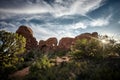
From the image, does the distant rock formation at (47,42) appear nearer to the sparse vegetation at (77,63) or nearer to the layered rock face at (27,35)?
the layered rock face at (27,35)

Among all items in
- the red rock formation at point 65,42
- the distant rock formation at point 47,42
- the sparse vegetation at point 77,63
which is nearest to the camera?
the sparse vegetation at point 77,63

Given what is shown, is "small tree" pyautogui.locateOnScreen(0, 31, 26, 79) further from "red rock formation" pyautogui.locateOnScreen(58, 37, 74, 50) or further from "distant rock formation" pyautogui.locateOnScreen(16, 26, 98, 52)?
"red rock formation" pyautogui.locateOnScreen(58, 37, 74, 50)

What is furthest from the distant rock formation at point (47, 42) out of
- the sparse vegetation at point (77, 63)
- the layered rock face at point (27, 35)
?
the sparse vegetation at point (77, 63)

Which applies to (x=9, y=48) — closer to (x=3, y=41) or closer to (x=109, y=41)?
(x=3, y=41)

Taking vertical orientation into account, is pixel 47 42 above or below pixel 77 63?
above

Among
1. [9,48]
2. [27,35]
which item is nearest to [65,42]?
[27,35]

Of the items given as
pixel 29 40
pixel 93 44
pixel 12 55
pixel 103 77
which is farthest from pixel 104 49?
pixel 29 40

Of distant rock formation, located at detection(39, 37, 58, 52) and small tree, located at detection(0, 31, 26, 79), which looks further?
distant rock formation, located at detection(39, 37, 58, 52)

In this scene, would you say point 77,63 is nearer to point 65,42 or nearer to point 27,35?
point 27,35

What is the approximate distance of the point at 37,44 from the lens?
59281 millimetres

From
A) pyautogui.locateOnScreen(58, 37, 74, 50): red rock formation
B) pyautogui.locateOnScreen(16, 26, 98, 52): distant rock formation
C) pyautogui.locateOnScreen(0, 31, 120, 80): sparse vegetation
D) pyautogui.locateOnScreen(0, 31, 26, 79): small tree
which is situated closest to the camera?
pyautogui.locateOnScreen(0, 31, 120, 80): sparse vegetation

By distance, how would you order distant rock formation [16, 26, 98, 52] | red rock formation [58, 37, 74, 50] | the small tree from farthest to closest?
red rock formation [58, 37, 74, 50] < distant rock formation [16, 26, 98, 52] < the small tree


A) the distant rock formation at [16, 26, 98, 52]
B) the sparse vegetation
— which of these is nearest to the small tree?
the sparse vegetation

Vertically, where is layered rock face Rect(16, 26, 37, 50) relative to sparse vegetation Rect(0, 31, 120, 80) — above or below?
above
